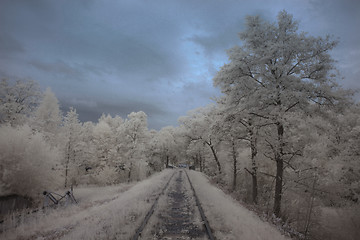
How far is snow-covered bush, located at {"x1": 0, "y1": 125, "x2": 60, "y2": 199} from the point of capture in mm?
12797

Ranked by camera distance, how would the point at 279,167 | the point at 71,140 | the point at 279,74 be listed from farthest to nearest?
the point at 71,140, the point at 279,167, the point at 279,74

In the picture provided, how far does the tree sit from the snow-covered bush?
46.9 feet

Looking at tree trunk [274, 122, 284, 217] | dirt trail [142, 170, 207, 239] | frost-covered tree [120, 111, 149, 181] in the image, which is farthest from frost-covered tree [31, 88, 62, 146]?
tree trunk [274, 122, 284, 217]

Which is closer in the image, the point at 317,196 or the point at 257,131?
the point at 257,131

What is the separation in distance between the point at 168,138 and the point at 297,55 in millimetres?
50569

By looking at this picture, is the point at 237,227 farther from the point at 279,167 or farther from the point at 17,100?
the point at 17,100

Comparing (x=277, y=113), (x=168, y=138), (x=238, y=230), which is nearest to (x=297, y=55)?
(x=277, y=113)

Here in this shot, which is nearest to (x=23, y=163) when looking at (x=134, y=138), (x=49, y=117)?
(x=134, y=138)

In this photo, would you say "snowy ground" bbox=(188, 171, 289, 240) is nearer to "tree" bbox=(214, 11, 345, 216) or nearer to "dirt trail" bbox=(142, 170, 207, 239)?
"dirt trail" bbox=(142, 170, 207, 239)

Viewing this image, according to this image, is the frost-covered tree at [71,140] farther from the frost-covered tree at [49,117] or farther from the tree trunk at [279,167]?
the tree trunk at [279,167]

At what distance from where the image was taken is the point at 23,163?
13.4 meters

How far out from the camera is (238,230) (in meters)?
7.09

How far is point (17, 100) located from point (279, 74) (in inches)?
1179

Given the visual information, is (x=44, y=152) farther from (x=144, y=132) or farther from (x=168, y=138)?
(x=168, y=138)
